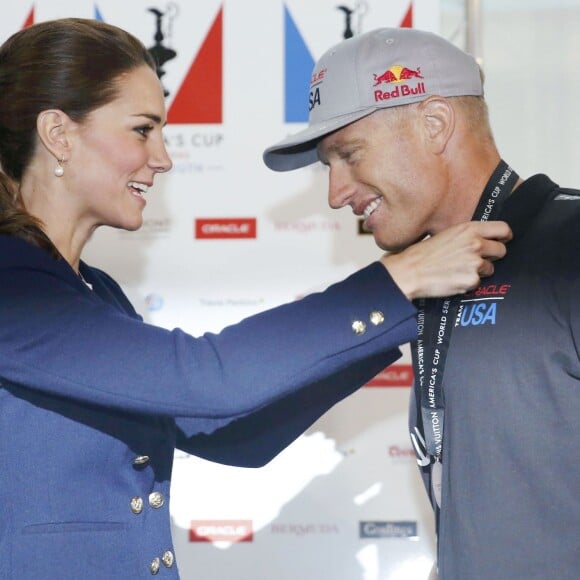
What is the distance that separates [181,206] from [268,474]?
3.27ft

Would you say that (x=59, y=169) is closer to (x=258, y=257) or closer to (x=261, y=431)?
(x=261, y=431)

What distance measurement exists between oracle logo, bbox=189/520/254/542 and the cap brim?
5.97ft

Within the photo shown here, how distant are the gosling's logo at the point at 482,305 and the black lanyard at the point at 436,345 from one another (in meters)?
0.02

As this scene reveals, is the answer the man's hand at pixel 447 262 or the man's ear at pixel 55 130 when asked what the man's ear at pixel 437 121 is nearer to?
the man's hand at pixel 447 262

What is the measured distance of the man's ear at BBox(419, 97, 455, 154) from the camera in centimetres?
179

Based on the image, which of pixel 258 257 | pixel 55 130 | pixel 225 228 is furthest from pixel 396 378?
pixel 55 130

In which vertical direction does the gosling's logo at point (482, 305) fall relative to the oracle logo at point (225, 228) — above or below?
below

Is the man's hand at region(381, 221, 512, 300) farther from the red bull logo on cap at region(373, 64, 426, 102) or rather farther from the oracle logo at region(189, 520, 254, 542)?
the oracle logo at region(189, 520, 254, 542)

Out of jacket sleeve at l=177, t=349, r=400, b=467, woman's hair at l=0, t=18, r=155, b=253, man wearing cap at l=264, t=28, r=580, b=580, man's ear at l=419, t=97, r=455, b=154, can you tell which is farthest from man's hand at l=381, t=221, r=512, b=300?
woman's hair at l=0, t=18, r=155, b=253

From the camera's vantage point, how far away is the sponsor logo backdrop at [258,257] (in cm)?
353

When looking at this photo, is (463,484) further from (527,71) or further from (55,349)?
(527,71)

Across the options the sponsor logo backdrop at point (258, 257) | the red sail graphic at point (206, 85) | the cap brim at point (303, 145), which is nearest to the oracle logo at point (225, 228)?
the sponsor logo backdrop at point (258, 257)

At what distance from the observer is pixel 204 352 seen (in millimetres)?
1430

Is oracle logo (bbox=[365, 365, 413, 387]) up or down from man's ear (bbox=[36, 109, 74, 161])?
down
